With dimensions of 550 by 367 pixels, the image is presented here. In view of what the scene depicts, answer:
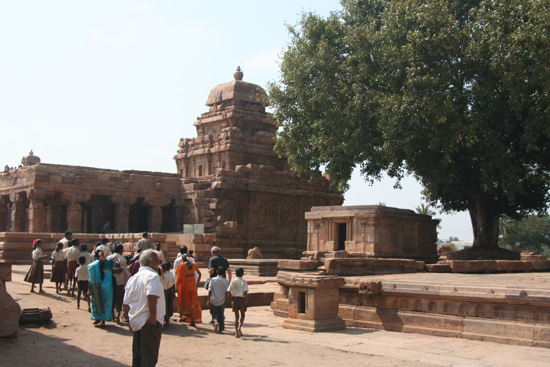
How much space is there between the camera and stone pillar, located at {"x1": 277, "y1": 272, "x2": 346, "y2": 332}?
1062 centimetres

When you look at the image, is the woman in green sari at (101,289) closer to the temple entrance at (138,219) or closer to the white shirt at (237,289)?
the white shirt at (237,289)

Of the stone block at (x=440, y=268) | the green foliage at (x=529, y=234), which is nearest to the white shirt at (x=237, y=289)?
the stone block at (x=440, y=268)

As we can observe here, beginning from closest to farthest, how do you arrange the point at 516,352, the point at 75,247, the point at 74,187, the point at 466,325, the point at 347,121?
the point at 516,352, the point at 466,325, the point at 75,247, the point at 347,121, the point at 74,187

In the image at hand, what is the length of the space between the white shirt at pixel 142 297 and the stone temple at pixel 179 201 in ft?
60.2

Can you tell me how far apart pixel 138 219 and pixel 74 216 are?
5.24 m

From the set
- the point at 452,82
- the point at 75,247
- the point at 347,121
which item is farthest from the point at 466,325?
the point at 347,121

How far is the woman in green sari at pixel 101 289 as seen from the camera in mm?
10070

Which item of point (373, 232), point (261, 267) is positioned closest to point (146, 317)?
point (261, 267)

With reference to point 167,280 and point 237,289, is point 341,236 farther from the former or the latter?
point 167,280

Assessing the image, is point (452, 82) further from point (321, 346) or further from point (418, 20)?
point (321, 346)

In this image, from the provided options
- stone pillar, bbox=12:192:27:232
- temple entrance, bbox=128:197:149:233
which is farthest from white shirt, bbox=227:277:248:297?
temple entrance, bbox=128:197:149:233

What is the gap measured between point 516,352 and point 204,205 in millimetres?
Result: 21696

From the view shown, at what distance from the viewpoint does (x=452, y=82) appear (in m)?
20.6

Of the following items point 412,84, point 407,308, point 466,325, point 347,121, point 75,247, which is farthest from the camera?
point 347,121
